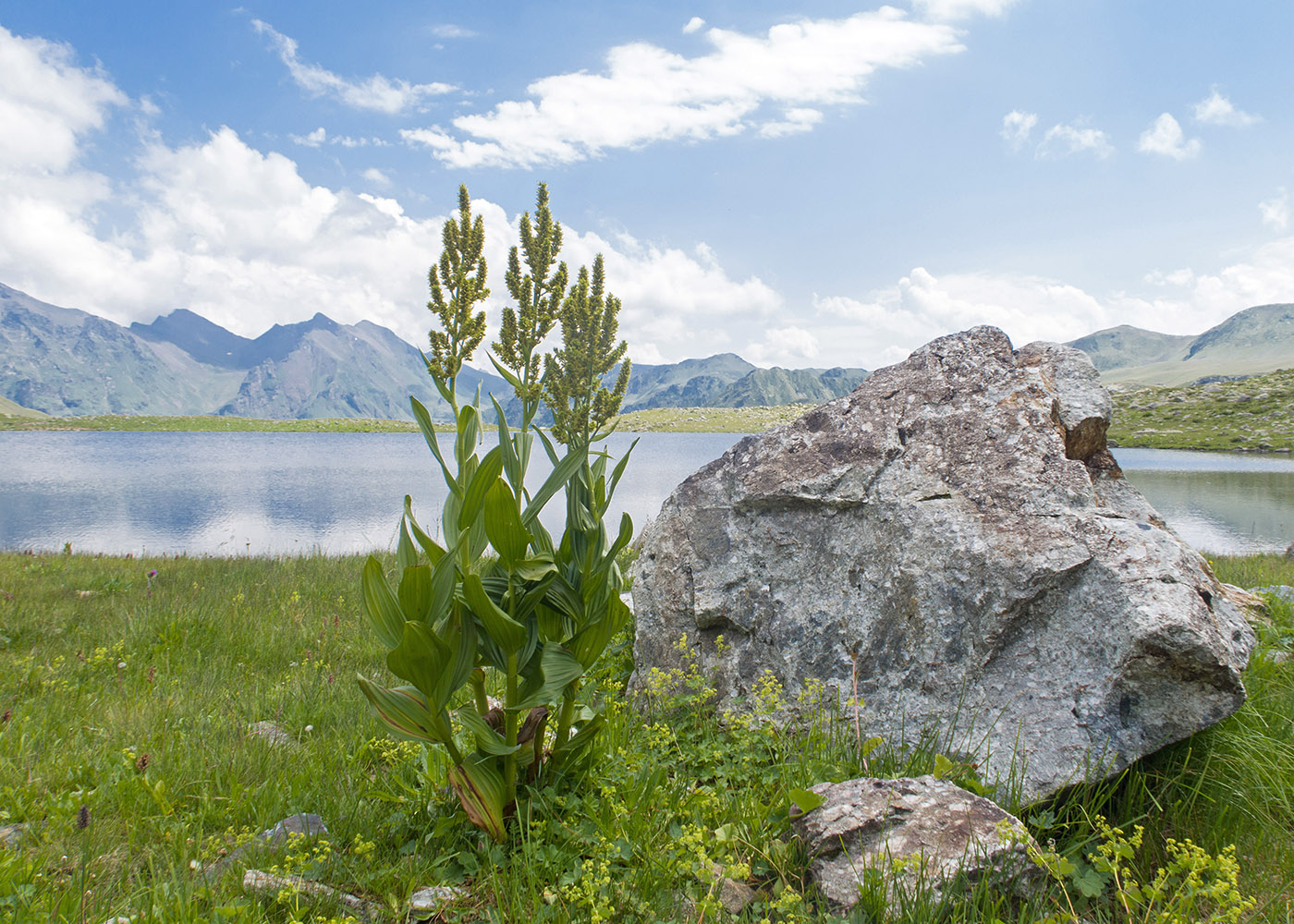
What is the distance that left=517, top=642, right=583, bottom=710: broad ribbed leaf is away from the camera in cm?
269

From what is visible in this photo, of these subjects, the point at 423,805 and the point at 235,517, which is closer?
the point at 423,805

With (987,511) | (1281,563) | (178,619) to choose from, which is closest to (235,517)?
(178,619)

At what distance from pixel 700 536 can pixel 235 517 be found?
1211 inches

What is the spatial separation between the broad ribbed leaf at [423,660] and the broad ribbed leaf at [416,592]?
68mm

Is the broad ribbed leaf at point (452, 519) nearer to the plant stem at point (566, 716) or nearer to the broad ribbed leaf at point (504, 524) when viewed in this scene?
the broad ribbed leaf at point (504, 524)

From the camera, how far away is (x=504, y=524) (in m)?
2.58

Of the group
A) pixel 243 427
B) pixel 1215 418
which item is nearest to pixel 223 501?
pixel 1215 418

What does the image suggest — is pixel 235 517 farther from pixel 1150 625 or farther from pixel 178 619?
pixel 1150 625

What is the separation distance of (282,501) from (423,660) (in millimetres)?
38426

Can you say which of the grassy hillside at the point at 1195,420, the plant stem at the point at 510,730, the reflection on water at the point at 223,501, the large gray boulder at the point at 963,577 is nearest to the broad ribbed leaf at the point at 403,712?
the plant stem at the point at 510,730

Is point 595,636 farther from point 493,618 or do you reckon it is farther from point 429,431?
point 429,431

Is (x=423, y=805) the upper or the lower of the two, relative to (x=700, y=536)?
lower

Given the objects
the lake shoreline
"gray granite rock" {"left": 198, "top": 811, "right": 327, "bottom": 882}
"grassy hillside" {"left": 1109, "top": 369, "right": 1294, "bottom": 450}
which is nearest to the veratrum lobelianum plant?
"gray granite rock" {"left": 198, "top": 811, "right": 327, "bottom": 882}

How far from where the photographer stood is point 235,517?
2909 centimetres
